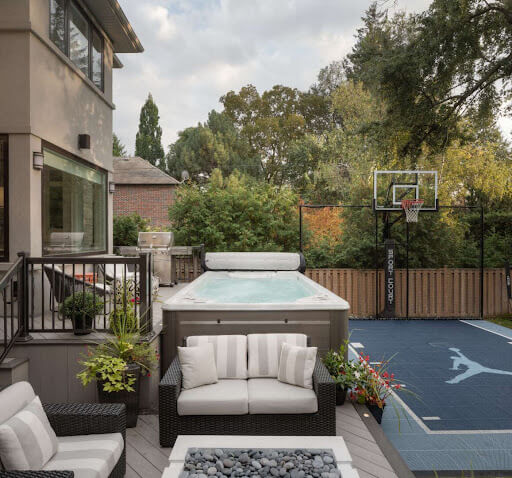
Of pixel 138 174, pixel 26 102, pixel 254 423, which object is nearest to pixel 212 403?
pixel 254 423

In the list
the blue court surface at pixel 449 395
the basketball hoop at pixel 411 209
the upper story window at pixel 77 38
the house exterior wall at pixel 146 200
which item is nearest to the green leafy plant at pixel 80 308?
the blue court surface at pixel 449 395

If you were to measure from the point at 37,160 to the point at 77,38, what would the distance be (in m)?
2.13

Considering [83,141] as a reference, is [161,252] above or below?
below

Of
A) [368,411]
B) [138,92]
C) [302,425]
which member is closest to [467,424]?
[368,411]

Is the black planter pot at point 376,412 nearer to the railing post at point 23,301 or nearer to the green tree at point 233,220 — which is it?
the railing post at point 23,301

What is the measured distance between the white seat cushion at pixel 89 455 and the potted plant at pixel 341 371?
190cm

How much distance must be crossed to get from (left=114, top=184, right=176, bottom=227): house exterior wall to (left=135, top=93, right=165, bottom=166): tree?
10524 mm

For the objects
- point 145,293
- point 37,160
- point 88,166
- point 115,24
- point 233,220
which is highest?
point 115,24

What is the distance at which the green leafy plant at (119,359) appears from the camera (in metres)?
3.31

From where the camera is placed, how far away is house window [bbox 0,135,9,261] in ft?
14.8

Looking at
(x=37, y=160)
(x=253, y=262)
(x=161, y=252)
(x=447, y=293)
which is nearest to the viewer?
(x=37, y=160)

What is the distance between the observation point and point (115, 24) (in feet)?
21.4

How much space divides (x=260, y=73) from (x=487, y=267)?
1852 centimetres

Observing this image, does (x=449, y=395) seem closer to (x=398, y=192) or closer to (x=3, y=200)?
(x=3, y=200)
